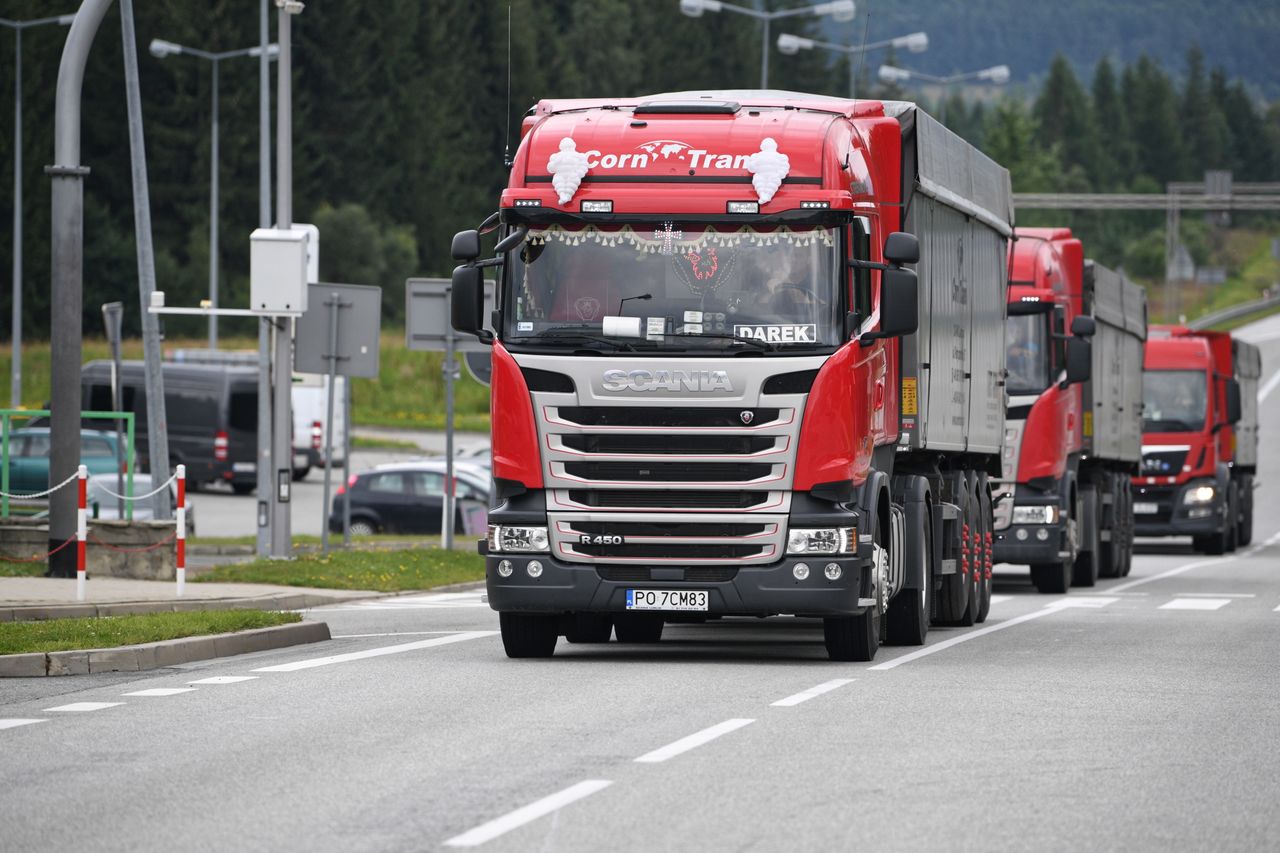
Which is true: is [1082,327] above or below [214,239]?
below

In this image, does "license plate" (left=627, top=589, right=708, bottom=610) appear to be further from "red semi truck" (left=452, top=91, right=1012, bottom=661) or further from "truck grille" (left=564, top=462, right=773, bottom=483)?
"truck grille" (left=564, top=462, right=773, bottom=483)

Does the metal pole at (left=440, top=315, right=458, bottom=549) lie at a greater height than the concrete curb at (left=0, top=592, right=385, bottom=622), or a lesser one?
greater

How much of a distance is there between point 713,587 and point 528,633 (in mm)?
1644

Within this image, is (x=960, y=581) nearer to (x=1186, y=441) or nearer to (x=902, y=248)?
(x=902, y=248)

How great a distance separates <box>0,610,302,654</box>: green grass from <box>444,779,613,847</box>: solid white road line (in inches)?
254

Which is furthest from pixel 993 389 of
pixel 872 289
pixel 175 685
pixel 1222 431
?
pixel 1222 431

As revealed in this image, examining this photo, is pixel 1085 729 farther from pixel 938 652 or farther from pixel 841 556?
pixel 938 652

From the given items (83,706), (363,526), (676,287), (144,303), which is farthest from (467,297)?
(363,526)

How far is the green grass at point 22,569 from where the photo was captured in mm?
23250

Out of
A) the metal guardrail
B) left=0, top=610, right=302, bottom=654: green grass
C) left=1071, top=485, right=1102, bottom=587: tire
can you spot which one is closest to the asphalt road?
left=0, top=610, right=302, bottom=654: green grass

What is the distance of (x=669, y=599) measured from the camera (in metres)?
15.2

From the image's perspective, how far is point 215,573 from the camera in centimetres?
2458

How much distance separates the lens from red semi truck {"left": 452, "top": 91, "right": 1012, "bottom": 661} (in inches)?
587

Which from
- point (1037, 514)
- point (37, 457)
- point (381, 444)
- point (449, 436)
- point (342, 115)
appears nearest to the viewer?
point (1037, 514)
